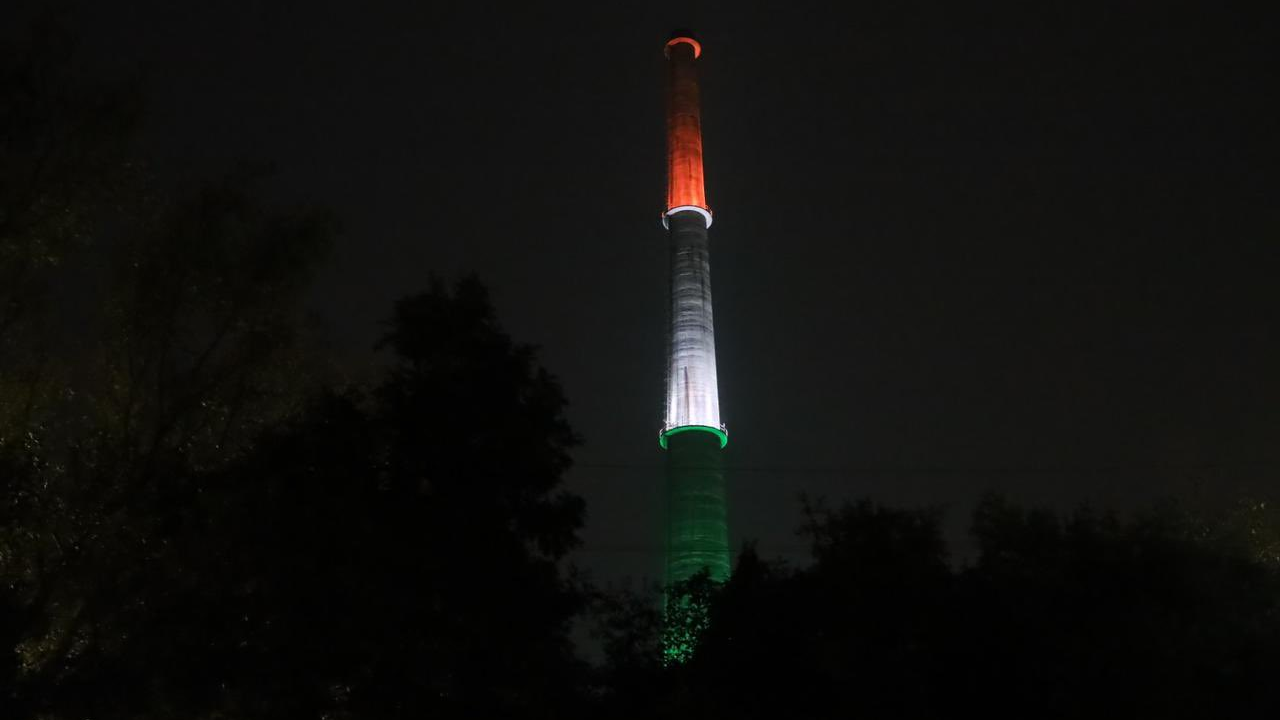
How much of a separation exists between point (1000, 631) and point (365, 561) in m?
8.72

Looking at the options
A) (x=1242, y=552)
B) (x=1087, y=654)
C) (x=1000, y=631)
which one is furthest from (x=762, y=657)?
(x=1242, y=552)

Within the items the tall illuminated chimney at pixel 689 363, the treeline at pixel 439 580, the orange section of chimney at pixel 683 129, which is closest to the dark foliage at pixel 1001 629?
the treeline at pixel 439 580

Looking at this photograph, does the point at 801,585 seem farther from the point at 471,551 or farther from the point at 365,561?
the point at 365,561

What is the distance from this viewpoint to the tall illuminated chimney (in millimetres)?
41125

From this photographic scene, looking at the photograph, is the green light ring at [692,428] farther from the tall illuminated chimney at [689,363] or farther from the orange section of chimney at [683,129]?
the orange section of chimney at [683,129]

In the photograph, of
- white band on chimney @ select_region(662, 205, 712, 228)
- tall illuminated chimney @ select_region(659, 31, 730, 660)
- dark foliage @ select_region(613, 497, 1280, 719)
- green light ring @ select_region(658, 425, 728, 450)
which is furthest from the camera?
white band on chimney @ select_region(662, 205, 712, 228)

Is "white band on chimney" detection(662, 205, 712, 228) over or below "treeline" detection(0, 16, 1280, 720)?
over

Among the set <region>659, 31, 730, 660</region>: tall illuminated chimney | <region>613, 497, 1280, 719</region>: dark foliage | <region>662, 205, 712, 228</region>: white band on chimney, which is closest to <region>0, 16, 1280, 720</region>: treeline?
<region>613, 497, 1280, 719</region>: dark foliage

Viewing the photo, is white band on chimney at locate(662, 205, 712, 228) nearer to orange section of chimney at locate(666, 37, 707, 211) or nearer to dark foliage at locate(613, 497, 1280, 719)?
orange section of chimney at locate(666, 37, 707, 211)

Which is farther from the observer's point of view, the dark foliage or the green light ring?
the green light ring

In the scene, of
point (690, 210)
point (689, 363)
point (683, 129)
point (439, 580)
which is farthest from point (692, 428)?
point (439, 580)

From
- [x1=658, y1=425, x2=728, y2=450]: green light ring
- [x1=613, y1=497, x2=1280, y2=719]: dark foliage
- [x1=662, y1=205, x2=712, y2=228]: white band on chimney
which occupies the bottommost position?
[x1=613, y1=497, x2=1280, y2=719]: dark foliage

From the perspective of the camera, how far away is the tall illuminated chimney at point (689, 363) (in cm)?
4112

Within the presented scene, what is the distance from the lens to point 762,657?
1589cm
